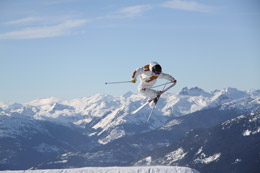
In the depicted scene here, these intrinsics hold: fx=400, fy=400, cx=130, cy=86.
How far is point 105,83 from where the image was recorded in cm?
3747

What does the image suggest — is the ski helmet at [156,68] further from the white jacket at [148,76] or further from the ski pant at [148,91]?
the ski pant at [148,91]

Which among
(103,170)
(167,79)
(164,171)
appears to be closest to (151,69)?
(167,79)

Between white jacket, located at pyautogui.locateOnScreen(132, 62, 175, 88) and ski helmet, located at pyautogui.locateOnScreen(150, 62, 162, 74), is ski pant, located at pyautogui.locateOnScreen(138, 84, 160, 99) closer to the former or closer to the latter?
white jacket, located at pyautogui.locateOnScreen(132, 62, 175, 88)

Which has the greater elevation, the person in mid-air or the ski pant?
the person in mid-air

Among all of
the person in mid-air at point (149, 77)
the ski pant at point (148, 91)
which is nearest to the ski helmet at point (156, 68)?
the person in mid-air at point (149, 77)

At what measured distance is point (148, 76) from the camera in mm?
37781

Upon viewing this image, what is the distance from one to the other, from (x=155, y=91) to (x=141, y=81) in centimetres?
195

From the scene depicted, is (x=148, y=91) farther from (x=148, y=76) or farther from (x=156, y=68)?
(x=156, y=68)

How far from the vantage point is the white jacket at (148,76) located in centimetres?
3678

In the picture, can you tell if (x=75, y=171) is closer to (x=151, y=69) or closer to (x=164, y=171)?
(x=164, y=171)

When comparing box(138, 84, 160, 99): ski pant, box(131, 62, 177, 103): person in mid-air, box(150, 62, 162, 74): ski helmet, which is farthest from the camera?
box(138, 84, 160, 99): ski pant

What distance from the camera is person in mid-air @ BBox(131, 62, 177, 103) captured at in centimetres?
3578

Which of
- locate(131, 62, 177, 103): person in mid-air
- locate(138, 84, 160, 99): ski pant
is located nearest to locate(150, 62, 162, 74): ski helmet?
locate(131, 62, 177, 103): person in mid-air

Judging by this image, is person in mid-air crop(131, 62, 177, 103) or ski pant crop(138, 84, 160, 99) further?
ski pant crop(138, 84, 160, 99)
